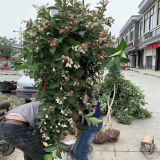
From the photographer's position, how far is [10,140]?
198 cm

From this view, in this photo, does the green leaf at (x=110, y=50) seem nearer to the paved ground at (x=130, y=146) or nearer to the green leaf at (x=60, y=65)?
the green leaf at (x=60, y=65)

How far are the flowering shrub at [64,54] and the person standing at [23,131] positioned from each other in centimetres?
33

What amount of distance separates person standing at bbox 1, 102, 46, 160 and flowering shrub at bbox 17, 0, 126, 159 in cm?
33

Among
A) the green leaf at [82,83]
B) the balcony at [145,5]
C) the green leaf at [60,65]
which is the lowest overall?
the green leaf at [82,83]

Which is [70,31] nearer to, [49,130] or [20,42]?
[20,42]

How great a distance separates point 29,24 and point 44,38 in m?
0.21

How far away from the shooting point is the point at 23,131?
1.98 m

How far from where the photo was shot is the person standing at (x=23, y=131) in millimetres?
1969

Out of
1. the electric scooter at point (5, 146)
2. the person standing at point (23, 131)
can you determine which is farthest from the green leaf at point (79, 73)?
the electric scooter at point (5, 146)

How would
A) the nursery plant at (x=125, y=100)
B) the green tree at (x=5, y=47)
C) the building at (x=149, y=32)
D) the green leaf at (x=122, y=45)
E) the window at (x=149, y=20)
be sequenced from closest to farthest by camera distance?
the green leaf at (x=122, y=45) → the nursery plant at (x=125, y=100) → the building at (x=149, y=32) → the window at (x=149, y=20) → the green tree at (x=5, y=47)

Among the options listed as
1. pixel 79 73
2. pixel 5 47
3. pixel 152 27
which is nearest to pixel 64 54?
pixel 79 73

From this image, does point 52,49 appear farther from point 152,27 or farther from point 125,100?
point 152,27

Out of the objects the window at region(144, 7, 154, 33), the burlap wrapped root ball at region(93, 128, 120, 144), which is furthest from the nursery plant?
the window at region(144, 7, 154, 33)

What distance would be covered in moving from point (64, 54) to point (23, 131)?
3.36ft
